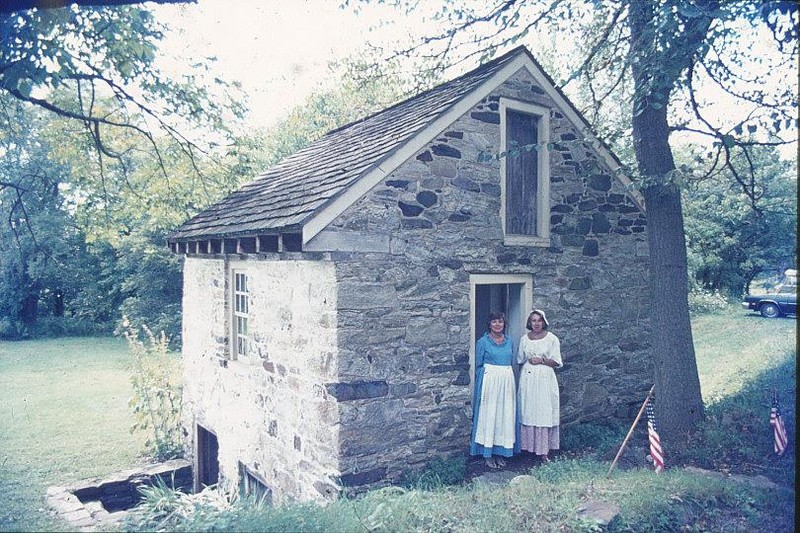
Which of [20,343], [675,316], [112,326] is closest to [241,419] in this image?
[675,316]

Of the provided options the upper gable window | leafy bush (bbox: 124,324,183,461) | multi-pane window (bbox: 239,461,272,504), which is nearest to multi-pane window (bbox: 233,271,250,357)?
multi-pane window (bbox: 239,461,272,504)

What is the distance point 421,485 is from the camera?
20.6ft

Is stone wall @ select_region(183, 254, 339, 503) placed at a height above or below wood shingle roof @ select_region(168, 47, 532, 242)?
below

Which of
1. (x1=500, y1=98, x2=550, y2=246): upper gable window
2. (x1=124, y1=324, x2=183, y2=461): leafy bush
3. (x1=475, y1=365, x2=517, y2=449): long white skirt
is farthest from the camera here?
(x1=124, y1=324, x2=183, y2=461): leafy bush

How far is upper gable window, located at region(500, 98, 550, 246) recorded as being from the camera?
7793mm

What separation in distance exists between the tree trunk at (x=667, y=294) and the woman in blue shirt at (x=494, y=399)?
221cm

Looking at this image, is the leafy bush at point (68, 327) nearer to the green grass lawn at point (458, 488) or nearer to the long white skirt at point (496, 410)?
the green grass lawn at point (458, 488)

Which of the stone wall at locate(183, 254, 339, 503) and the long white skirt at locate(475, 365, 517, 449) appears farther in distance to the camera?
the long white skirt at locate(475, 365, 517, 449)

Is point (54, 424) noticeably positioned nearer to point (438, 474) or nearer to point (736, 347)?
point (438, 474)

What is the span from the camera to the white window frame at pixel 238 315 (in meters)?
8.54

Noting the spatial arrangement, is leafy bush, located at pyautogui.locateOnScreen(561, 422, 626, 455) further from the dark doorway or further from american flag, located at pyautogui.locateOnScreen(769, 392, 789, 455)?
the dark doorway

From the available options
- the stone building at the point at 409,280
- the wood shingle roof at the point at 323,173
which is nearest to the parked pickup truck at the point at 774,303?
the stone building at the point at 409,280

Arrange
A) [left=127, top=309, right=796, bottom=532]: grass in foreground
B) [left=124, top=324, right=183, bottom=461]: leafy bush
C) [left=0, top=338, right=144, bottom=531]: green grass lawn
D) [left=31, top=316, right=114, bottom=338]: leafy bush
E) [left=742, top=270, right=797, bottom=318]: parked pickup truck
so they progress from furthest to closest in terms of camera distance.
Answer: [left=31, top=316, right=114, bottom=338]: leafy bush → [left=742, top=270, right=797, bottom=318]: parked pickup truck → [left=124, top=324, right=183, bottom=461]: leafy bush → [left=0, top=338, right=144, bottom=531]: green grass lawn → [left=127, top=309, right=796, bottom=532]: grass in foreground

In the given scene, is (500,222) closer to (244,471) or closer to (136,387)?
(244,471)
